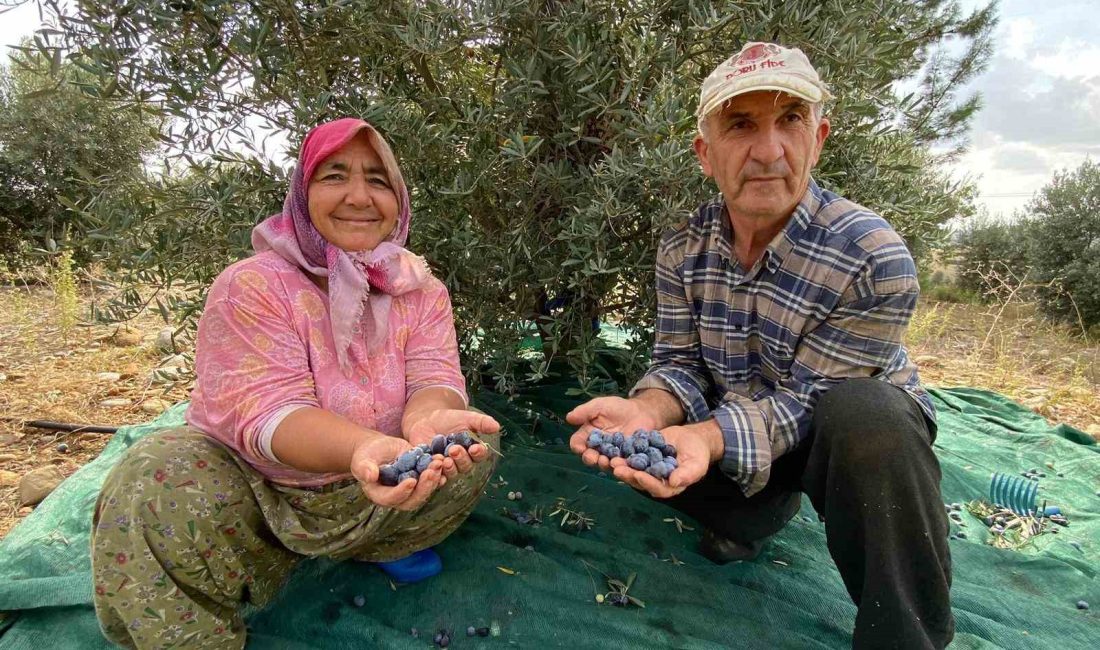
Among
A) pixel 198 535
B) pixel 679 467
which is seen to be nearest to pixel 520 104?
pixel 679 467

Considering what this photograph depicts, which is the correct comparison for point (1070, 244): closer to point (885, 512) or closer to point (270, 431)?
point (885, 512)

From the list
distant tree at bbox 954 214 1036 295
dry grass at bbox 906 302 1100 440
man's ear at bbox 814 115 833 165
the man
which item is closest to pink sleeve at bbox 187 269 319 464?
the man

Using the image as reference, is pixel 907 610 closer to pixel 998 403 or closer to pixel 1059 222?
pixel 998 403

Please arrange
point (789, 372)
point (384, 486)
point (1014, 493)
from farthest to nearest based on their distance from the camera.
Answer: point (1014, 493), point (789, 372), point (384, 486)

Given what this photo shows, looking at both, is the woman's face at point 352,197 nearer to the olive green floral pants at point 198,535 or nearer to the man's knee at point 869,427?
the olive green floral pants at point 198,535

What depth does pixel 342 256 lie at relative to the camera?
2166 millimetres

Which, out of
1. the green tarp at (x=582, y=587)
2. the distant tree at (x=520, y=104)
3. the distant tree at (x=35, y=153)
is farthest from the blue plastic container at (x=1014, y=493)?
the distant tree at (x=35, y=153)

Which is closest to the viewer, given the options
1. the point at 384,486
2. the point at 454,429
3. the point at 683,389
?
the point at 384,486

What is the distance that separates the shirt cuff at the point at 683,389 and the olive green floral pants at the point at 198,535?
2.88 feet

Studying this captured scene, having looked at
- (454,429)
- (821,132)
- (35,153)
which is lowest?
(454,429)

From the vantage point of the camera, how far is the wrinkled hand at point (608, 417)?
86.7 inches

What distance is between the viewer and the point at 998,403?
4.98 metres

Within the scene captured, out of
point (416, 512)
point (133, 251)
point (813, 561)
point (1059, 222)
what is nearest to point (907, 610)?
point (813, 561)

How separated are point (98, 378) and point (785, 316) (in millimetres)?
5247
